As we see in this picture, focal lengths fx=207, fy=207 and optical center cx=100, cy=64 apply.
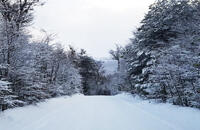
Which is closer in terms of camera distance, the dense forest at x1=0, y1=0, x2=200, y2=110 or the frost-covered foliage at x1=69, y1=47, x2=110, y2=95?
the dense forest at x1=0, y1=0, x2=200, y2=110

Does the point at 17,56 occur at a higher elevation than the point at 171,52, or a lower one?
lower

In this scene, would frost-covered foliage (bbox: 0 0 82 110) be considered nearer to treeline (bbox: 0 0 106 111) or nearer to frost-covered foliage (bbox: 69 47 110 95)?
treeline (bbox: 0 0 106 111)

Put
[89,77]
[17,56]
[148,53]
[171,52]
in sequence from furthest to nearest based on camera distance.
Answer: [89,77] → [148,53] → [171,52] → [17,56]

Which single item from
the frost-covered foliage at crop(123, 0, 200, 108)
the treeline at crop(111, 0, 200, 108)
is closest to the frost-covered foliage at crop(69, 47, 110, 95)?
the treeline at crop(111, 0, 200, 108)

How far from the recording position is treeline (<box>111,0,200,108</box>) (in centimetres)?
1056

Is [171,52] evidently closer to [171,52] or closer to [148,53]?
[171,52]

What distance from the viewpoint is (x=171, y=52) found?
37.6ft

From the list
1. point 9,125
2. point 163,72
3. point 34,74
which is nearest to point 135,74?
point 163,72

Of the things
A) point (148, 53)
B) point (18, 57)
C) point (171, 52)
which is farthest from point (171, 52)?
point (18, 57)

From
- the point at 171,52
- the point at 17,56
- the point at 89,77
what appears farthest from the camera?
the point at 89,77

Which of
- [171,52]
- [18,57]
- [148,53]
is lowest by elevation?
[18,57]

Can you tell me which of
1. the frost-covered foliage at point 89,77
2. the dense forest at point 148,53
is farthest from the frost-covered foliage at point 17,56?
the frost-covered foliage at point 89,77

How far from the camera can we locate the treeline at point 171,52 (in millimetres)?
10562

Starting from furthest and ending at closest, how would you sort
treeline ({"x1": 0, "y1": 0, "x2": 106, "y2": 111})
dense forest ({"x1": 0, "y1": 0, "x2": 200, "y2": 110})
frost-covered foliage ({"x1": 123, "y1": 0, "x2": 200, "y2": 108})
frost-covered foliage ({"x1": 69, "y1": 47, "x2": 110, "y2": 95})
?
1. frost-covered foliage ({"x1": 69, "y1": 47, "x2": 110, "y2": 95})
2. frost-covered foliage ({"x1": 123, "y1": 0, "x2": 200, "y2": 108})
3. dense forest ({"x1": 0, "y1": 0, "x2": 200, "y2": 110})
4. treeline ({"x1": 0, "y1": 0, "x2": 106, "y2": 111})
